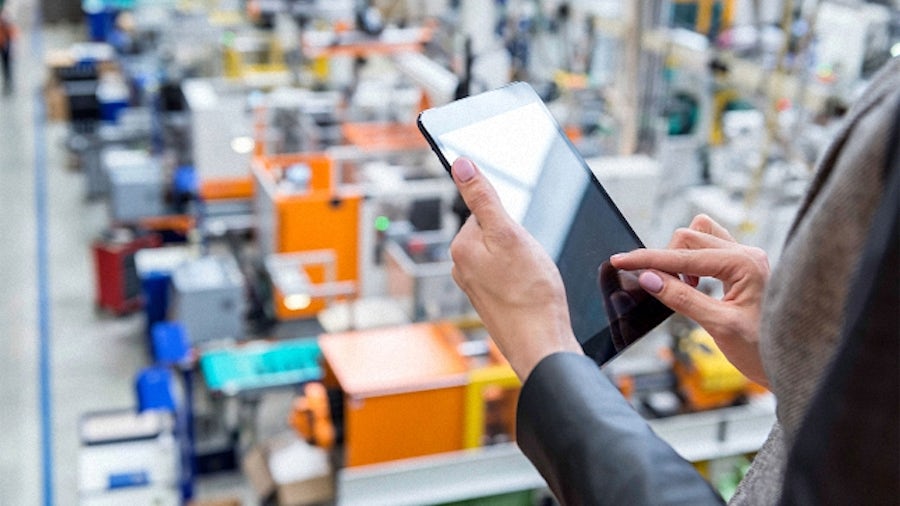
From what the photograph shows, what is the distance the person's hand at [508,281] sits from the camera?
948mm

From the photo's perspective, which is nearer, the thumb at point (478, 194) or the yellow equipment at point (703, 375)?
the thumb at point (478, 194)

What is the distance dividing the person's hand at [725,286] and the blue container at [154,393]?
463cm

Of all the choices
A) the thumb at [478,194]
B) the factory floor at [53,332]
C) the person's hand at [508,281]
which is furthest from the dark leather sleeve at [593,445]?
the factory floor at [53,332]

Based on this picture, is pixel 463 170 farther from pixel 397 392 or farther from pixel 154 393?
pixel 154 393

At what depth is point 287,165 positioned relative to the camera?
8.58 m

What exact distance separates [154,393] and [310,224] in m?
2.81

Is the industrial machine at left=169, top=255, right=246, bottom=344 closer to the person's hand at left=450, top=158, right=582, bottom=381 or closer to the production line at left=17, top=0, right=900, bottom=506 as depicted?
the production line at left=17, top=0, right=900, bottom=506

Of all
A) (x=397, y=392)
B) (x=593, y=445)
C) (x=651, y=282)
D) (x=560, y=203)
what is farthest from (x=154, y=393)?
(x=593, y=445)

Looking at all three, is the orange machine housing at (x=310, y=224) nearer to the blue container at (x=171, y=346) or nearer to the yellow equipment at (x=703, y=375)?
the blue container at (x=171, y=346)

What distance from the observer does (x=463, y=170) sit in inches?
43.2

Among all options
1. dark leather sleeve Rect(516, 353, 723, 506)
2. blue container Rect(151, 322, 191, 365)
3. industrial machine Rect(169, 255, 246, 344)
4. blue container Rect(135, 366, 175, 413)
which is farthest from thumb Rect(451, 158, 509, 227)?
industrial machine Rect(169, 255, 246, 344)

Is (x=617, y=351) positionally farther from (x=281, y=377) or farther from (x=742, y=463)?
(x=281, y=377)

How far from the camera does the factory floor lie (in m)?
6.26

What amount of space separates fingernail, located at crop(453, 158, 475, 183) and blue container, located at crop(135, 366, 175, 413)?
15.3 ft
